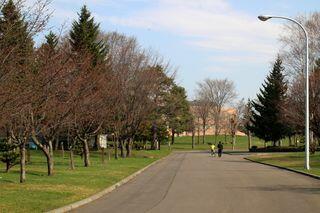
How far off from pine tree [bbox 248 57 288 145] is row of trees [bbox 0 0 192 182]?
15045mm

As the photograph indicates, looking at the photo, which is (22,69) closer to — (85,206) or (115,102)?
(85,206)

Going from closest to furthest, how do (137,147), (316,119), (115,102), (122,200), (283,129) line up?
(122,200) → (115,102) → (316,119) → (283,129) → (137,147)

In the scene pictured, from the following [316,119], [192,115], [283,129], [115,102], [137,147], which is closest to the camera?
[115,102]

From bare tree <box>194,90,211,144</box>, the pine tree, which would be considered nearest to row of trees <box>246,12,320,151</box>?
the pine tree

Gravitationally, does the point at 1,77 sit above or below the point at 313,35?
below

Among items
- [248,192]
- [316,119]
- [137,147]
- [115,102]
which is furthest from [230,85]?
[248,192]

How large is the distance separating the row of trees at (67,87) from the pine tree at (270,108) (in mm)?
15045

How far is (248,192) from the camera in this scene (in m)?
18.4

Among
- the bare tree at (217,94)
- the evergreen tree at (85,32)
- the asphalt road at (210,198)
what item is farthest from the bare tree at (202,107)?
the asphalt road at (210,198)

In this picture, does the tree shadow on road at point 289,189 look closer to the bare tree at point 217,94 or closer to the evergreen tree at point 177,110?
the evergreen tree at point 177,110

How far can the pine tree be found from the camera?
7569 centimetres

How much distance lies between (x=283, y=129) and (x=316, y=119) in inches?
1044

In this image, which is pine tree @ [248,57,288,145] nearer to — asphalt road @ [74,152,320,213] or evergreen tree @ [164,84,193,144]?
evergreen tree @ [164,84,193,144]

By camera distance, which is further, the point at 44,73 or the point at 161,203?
the point at 44,73
